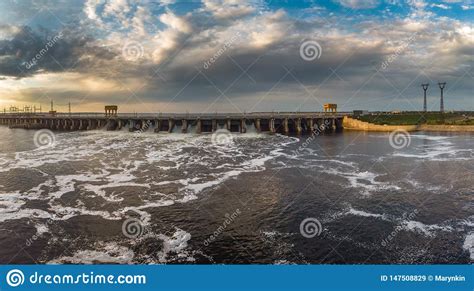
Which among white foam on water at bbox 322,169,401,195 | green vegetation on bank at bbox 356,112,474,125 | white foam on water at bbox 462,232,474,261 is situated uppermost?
green vegetation on bank at bbox 356,112,474,125

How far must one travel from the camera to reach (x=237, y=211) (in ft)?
82.6

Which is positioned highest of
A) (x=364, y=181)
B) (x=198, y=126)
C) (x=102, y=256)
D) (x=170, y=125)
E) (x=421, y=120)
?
(x=421, y=120)

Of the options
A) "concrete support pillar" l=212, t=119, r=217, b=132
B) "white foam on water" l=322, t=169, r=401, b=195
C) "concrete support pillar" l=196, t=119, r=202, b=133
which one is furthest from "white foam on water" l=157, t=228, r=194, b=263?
"concrete support pillar" l=212, t=119, r=217, b=132

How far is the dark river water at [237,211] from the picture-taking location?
18578mm

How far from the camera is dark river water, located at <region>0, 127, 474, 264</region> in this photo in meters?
18.6

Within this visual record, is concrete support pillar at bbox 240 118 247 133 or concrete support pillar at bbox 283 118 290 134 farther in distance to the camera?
concrete support pillar at bbox 283 118 290 134

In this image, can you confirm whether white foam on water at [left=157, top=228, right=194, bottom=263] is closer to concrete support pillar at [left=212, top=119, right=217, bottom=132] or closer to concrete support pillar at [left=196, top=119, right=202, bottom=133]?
concrete support pillar at [left=196, top=119, right=202, bottom=133]

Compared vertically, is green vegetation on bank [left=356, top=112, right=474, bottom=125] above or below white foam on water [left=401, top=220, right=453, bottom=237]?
above

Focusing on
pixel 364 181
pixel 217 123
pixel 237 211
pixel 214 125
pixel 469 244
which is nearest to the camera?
pixel 469 244

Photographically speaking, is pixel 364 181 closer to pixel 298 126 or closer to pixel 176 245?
pixel 176 245

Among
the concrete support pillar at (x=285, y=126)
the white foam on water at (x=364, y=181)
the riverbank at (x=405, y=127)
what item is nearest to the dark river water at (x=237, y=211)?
the white foam on water at (x=364, y=181)

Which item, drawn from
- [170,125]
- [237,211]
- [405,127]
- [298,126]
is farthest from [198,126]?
[237,211]

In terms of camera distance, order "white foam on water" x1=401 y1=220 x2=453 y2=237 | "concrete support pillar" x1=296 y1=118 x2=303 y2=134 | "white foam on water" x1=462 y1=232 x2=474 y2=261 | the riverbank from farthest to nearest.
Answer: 1. "concrete support pillar" x1=296 y1=118 x2=303 y2=134
2. the riverbank
3. "white foam on water" x1=401 y1=220 x2=453 y2=237
4. "white foam on water" x1=462 y1=232 x2=474 y2=261

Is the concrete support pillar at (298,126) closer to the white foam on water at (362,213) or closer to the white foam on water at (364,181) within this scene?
the white foam on water at (364,181)
